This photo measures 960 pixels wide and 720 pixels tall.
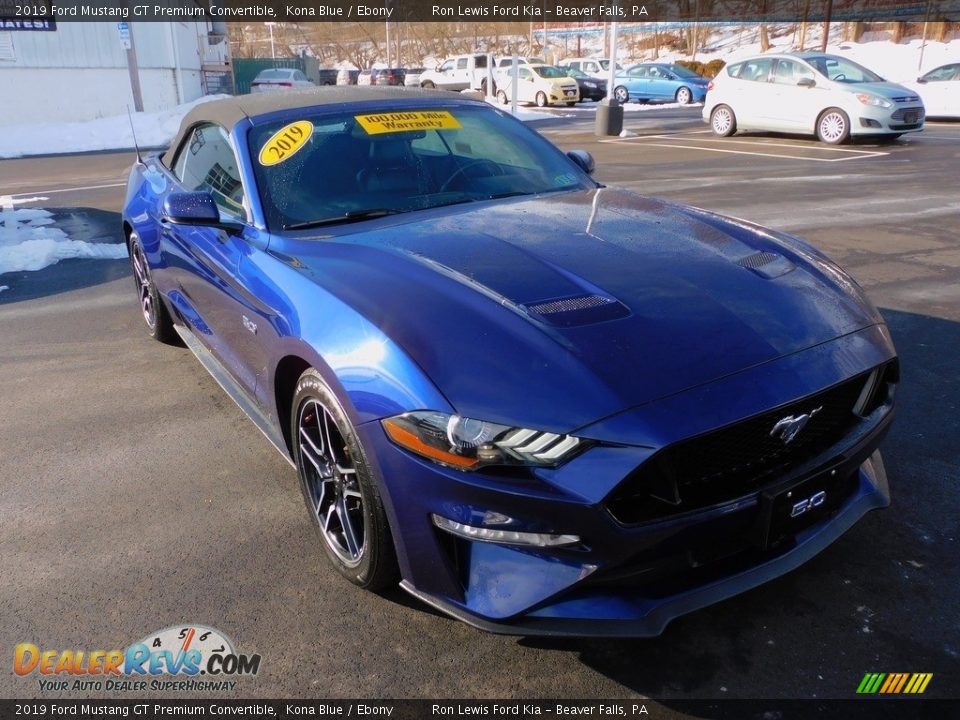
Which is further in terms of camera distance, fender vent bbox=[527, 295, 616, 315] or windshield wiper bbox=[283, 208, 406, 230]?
windshield wiper bbox=[283, 208, 406, 230]

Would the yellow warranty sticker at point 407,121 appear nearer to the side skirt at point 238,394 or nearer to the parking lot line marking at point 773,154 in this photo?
the side skirt at point 238,394

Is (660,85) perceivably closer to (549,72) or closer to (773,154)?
(549,72)

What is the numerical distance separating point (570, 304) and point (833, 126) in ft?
45.8

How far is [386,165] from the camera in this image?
3.48 metres

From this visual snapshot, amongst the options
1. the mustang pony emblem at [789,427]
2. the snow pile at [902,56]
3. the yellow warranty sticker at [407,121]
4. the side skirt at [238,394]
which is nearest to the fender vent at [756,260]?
the mustang pony emblem at [789,427]

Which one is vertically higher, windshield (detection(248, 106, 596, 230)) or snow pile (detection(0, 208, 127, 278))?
windshield (detection(248, 106, 596, 230))

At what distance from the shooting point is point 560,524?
1965mm

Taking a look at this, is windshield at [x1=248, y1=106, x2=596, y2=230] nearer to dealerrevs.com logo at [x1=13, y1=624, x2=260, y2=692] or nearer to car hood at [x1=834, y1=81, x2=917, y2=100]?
dealerrevs.com logo at [x1=13, y1=624, x2=260, y2=692]

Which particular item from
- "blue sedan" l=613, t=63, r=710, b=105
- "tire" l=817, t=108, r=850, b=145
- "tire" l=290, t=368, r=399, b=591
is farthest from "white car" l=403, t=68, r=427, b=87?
"tire" l=290, t=368, r=399, b=591

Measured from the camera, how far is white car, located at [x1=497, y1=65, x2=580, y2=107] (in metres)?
26.8

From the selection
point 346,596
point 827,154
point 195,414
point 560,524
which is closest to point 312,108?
point 195,414

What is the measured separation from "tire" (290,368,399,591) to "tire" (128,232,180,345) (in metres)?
2.42

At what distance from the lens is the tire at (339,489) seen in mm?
2314

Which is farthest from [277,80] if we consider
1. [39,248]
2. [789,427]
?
[789,427]
